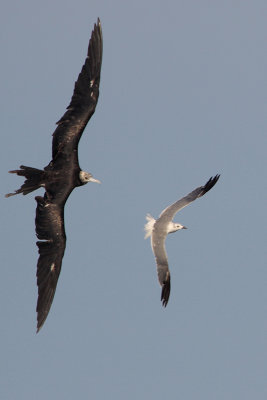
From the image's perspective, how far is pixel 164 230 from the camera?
33.3 m

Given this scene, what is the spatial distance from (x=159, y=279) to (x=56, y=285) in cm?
378

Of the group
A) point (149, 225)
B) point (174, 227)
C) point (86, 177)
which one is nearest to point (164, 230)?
point (149, 225)

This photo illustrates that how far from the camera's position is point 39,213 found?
30.6 meters

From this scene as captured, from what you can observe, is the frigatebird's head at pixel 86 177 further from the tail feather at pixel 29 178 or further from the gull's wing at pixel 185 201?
the gull's wing at pixel 185 201

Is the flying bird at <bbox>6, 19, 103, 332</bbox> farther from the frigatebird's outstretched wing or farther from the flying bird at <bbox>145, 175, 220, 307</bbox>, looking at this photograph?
the flying bird at <bbox>145, 175, 220, 307</bbox>

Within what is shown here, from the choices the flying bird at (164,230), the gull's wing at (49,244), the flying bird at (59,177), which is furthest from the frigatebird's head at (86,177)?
the flying bird at (164,230)

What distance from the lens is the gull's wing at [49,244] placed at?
3033cm

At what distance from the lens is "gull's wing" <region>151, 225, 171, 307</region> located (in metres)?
32.5

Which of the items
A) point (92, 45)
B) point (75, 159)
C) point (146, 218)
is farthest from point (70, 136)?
point (146, 218)

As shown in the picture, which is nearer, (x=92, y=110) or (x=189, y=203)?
(x=92, y=110)

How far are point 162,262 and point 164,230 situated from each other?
1282 mm

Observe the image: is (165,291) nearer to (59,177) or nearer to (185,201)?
(185,201)

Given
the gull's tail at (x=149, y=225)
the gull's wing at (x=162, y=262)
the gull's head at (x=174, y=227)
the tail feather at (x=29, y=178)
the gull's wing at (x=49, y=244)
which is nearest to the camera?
the tail feather at (x=29, y=178)

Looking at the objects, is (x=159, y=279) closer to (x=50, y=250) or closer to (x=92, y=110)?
(x=50, y=250)
